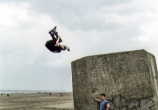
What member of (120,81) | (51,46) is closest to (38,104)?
(120,81)

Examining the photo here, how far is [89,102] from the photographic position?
7035mm

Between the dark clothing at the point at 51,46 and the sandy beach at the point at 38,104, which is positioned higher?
the dark clothing at the point at 51,46

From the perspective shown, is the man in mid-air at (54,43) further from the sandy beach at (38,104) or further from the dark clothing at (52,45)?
the sandy beach at (38,104)

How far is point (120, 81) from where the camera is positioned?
670cm

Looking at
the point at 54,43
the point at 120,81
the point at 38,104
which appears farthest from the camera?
the point at 38,104

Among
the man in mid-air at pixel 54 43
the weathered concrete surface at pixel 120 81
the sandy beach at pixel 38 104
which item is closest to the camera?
the man in mid-air at pixel 54 43

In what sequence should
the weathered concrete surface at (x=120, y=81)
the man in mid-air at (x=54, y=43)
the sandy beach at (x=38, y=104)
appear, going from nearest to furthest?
the man in mid-air at (x=54, y=43) < the weathered concrete surface at (x=120, y=81) < the sandy beach at (x=38, y=104)

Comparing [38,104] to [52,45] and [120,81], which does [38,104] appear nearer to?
[120,81]

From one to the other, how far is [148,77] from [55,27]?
297 cm

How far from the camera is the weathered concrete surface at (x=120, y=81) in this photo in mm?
6543

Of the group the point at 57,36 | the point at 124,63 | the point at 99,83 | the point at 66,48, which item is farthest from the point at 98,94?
the point at 57,36

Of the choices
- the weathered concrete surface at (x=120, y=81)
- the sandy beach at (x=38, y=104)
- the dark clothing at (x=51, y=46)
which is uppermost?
the dark clothing at (x=51, y=46)

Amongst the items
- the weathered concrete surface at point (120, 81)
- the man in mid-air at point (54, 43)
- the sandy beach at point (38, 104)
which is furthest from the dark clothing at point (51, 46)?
the sandy beach at point (38, 104)

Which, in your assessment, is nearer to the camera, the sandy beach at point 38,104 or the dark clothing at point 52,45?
the dark clothing at point 52,45
